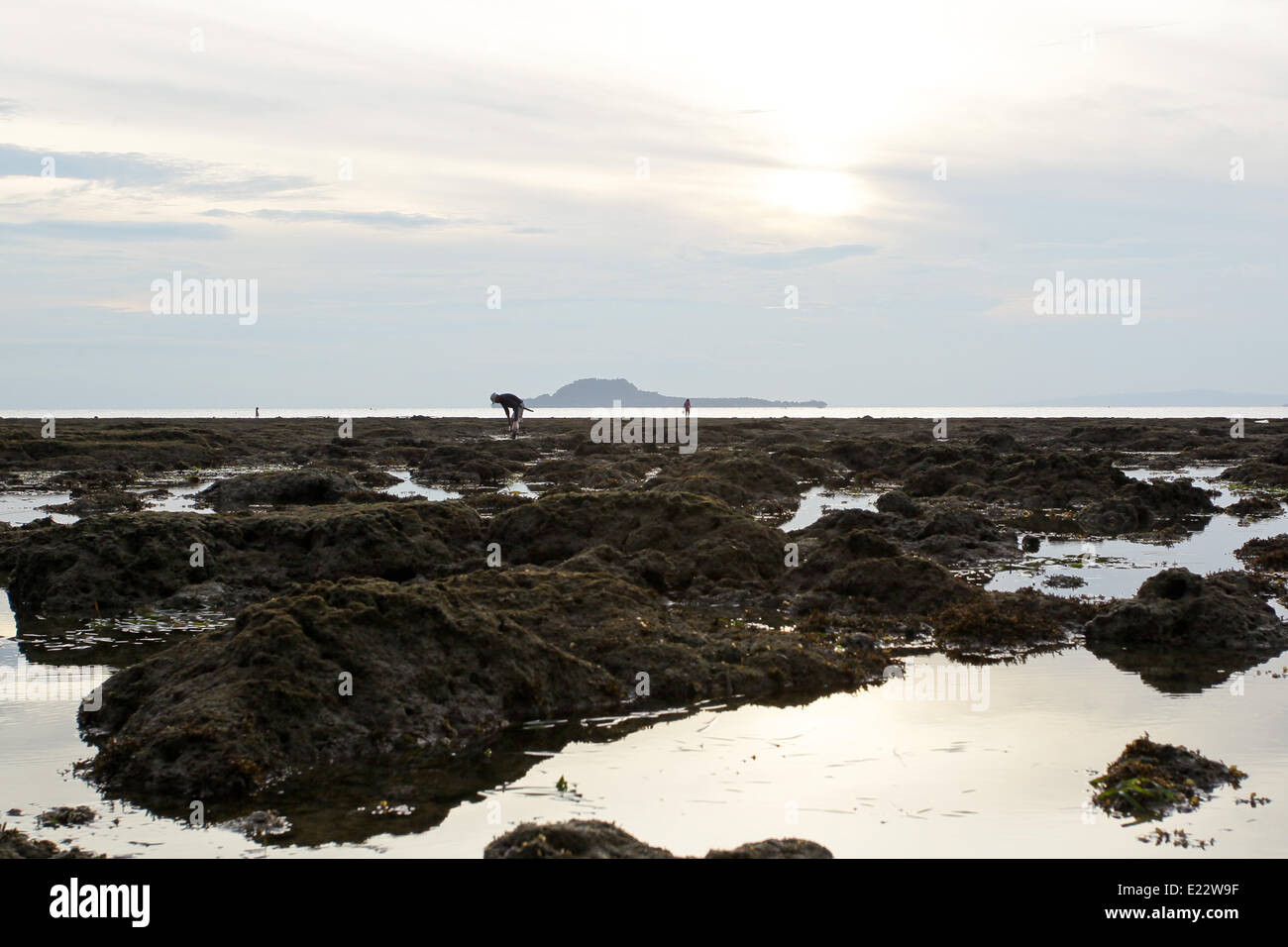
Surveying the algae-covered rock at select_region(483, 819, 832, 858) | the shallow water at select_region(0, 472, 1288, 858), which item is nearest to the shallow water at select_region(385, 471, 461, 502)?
the shallow water at select_region(0, 472, 1288, 858)

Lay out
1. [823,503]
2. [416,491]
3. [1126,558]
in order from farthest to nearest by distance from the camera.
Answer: [416,491] → [823,503] → [1126,558]

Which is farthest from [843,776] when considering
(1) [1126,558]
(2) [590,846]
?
(1) [1126,558]

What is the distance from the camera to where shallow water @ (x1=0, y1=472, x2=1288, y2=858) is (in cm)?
810

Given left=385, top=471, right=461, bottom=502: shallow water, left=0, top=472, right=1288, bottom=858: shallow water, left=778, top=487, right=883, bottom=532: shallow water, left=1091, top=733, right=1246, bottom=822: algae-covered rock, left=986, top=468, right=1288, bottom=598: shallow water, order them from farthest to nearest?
1. left=385, top=471, right=461, bottom=502: shallow water
2. left=778, top=487, right=883, bottom=532: shallow water
3. left=986, top=468, right=1288, bottom=598: shallow water
4. left=1091, top=733, right=1246, bottom=822: algae-covered rock
5. left=0, top=472, right=1288, bottom=858: shallow water

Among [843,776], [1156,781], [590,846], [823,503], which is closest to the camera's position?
[590,846]

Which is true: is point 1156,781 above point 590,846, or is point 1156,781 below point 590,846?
below

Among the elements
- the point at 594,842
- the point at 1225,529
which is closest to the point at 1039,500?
the point at 1225,529

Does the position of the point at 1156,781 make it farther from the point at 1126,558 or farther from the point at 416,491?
the point at 416,491

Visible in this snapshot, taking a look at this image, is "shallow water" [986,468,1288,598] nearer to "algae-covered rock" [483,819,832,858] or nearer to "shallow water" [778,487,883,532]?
"shallow water" [778,487,883,532]

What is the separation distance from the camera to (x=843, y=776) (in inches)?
378

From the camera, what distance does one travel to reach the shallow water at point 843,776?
8102 millimetres

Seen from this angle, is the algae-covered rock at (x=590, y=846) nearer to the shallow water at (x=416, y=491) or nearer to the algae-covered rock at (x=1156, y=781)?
the algae-covered rock at (x=1156, y=781)

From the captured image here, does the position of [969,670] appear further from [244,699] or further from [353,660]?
[244,699]

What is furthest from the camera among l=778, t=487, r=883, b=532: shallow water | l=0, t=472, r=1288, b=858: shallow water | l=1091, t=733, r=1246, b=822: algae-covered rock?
l=778, t=487, r=883, b=532: shallow water
